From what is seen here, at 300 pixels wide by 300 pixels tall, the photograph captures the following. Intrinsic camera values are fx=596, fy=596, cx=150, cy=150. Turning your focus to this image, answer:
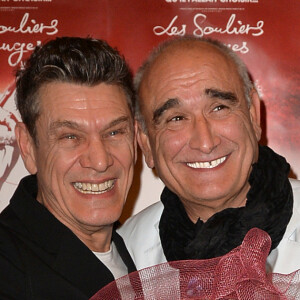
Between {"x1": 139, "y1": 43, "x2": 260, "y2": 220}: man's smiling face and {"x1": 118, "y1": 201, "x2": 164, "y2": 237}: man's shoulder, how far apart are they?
32 centimetres

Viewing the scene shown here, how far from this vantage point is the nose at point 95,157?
158cm

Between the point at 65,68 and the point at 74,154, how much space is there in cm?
23

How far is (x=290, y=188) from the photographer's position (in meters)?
1.90

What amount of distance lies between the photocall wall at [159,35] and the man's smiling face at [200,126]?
0.77 m

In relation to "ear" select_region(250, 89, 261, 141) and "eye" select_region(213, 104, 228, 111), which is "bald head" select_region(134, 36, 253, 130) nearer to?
"ear" select_region(250, 89, 261, 141)

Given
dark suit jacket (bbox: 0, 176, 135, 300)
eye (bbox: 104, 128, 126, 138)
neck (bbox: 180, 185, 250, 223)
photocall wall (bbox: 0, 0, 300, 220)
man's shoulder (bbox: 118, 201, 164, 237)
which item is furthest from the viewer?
photocall wall (bbox: 0, 0, 300, 220)

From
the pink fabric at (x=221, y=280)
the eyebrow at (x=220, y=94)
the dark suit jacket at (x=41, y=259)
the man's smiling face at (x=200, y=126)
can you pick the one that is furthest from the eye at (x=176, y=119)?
the pink fabric at (x=221, y=280)

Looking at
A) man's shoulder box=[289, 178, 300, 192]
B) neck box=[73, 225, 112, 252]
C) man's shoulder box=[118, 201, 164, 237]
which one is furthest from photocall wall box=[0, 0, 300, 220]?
neck box=[73, 225, 112, 252]

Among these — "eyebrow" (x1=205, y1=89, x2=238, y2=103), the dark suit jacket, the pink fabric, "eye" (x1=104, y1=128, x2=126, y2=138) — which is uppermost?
"eyebrow" (x1=205, y1=89, x2=238, y2=103)

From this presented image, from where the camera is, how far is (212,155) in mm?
1789

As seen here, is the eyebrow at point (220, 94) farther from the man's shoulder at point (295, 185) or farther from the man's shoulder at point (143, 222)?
the man's shoulder at point (143, 222)

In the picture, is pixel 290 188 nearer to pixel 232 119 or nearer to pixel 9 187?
pixel 232 119

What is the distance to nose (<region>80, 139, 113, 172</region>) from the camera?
1.58m

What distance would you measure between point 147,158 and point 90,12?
96 centimetres
